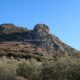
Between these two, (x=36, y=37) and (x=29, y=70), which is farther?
(x=36, y=37)

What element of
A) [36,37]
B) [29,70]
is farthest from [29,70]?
[36,37]

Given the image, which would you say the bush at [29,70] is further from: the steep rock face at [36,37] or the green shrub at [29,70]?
the steep rock face at [36,37]

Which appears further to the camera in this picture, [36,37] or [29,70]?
[36,37]

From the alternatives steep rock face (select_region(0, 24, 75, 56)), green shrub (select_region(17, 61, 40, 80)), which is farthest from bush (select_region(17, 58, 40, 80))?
steep rock face (select_region(0, 24, 75, 56))

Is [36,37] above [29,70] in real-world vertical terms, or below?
above

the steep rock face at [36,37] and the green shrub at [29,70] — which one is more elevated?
the steep rock face at [36,37]

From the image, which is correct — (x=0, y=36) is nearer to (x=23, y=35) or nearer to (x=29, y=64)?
(x=23, y=35)

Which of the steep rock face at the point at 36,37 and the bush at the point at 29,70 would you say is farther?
the steep rock face at the point at 36,37

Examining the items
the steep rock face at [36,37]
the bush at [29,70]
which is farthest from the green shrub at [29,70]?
the steep rock face at [36,37]

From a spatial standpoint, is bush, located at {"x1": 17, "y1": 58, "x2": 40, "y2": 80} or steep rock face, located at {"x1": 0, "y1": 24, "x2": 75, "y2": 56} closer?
bush, located at {"x1": 17, "y1": 58, "x2": 40, "y2": 80}

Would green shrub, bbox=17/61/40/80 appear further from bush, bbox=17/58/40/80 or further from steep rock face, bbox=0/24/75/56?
steep rock face, bbox=0/24/75/56

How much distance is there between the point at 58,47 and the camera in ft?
508

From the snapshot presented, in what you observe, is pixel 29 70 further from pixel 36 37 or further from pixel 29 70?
pixel 36 37

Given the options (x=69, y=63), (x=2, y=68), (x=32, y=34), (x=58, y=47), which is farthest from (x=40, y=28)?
(x=69, y=63)
